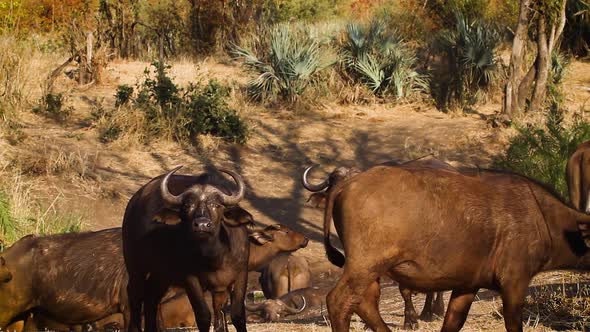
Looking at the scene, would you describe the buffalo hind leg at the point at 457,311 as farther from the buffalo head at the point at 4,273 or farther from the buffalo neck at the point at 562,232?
the buffalo head at the point at 4,273

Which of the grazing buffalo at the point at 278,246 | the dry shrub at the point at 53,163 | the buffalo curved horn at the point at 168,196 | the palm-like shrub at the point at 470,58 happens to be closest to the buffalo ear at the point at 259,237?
the grazing buffalo at the point at 278,246

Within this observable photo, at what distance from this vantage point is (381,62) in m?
24.1

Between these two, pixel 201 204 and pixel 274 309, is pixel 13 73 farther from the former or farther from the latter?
pixel 201 204

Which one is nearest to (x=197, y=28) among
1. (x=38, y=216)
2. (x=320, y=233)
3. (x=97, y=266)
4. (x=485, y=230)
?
(x=320, y=233)

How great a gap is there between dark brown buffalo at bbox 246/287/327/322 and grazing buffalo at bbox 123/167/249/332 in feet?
11.2

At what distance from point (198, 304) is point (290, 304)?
4.67 metres

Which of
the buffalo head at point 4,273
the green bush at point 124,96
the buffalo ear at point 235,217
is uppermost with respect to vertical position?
the buffalo ear at point 235,217

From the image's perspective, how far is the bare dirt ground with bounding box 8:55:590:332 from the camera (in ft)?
58.5

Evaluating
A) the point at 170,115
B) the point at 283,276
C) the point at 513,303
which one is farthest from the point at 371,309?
the point at 170,115

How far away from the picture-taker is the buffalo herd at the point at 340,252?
7.00m

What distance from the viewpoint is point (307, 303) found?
1330 centimetres

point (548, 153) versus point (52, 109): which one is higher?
point (548, 153)

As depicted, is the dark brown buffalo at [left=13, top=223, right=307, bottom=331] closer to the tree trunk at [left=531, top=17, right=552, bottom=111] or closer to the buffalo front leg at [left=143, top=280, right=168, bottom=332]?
the buffalo front leg at [left=143, top=280, right=168, bottom=332]

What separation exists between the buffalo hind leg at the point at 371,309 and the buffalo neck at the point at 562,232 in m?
1.21
